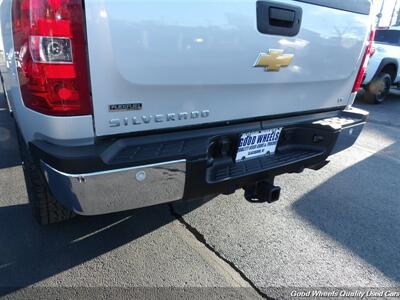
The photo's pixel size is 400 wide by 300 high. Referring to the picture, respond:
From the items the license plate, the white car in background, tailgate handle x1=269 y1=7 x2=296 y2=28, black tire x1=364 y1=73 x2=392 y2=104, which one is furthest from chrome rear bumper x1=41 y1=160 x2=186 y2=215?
black tire x1=364 y1=73 x2=392 y2=104

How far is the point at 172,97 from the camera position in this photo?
181cm

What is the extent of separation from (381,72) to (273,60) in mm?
7424

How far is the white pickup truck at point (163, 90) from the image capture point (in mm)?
1519

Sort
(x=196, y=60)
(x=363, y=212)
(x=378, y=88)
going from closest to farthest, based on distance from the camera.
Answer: (x=196, y=60)
(x=363, y=212)
(x=378, y=88)

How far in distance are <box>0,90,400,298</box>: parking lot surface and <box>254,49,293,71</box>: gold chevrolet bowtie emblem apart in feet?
4.23

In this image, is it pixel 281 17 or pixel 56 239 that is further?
pixel 56 239

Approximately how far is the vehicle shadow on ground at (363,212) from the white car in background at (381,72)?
455 cm

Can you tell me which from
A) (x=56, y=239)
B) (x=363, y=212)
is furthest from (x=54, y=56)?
(x=363, y=212)

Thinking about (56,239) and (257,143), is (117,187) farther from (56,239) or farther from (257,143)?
(56,239)

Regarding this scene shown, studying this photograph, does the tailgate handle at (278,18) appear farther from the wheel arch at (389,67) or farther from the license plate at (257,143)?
the wheel arch at (389,67)

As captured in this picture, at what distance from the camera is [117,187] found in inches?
65.6

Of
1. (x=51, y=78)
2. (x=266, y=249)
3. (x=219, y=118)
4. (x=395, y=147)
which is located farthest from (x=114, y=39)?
(x=395, y=147)

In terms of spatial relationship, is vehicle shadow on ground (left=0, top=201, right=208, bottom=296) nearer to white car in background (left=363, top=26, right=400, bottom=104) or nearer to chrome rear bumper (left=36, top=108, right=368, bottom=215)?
chrome rear bumper (left=36, top=108, right=368, bottom=215)

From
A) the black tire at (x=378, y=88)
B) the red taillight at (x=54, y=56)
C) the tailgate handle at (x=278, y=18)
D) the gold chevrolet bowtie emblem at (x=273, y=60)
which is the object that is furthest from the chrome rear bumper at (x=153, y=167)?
the black tire at (x=378, y=88)
